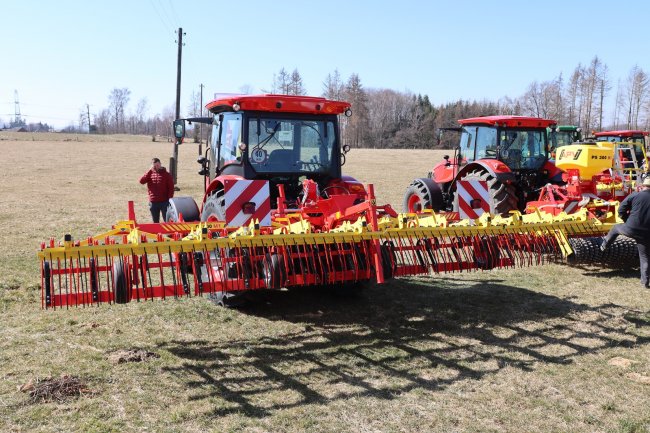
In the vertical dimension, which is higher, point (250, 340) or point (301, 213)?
point (301, 213)

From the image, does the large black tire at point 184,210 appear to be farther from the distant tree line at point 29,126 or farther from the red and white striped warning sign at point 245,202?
the distant tree line at point 29,126

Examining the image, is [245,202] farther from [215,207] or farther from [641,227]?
[641,227]

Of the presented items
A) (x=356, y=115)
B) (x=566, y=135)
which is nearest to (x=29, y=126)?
(x=356, y=115)

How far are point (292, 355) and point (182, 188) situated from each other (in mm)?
15133

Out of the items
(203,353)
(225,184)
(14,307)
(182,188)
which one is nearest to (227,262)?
(203,353)

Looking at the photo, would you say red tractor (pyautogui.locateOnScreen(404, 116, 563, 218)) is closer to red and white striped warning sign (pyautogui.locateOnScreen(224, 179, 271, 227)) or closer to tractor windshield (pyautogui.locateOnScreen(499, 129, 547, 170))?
tractor windshield (pyautogui.locateOnScreen(499, 129, 547, 170))

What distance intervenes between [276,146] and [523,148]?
533cm

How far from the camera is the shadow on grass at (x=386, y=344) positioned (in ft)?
13.1

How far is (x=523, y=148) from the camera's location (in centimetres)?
980

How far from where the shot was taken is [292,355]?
4.57 m

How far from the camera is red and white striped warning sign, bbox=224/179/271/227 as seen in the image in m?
5.27

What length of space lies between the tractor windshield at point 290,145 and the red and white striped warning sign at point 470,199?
1523 millimetres

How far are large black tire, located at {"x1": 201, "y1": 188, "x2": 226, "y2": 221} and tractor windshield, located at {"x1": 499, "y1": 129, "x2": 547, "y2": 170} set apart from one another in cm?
554

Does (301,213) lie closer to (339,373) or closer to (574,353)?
(339,373)
